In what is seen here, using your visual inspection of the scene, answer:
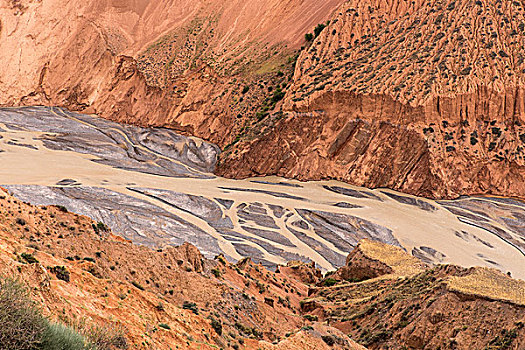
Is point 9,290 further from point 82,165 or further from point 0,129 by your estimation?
point 0,129

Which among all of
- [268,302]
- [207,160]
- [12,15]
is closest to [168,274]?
[268,302]

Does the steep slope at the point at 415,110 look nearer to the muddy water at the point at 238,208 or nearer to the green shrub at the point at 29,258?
the muddy water at the point at 238,208

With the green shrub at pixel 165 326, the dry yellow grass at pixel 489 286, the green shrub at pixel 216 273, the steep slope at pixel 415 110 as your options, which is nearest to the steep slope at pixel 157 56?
the steep slope at pixel 415 110

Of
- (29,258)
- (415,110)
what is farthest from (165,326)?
(415,110)

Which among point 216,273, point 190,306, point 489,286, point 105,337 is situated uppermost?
point 105,337

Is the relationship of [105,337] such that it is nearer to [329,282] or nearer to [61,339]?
[61,339]

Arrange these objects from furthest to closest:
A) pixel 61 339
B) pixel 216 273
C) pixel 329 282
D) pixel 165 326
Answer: pixel 329 282 < pixel 216 273 < pixel 165 326 < pixel 61 339
